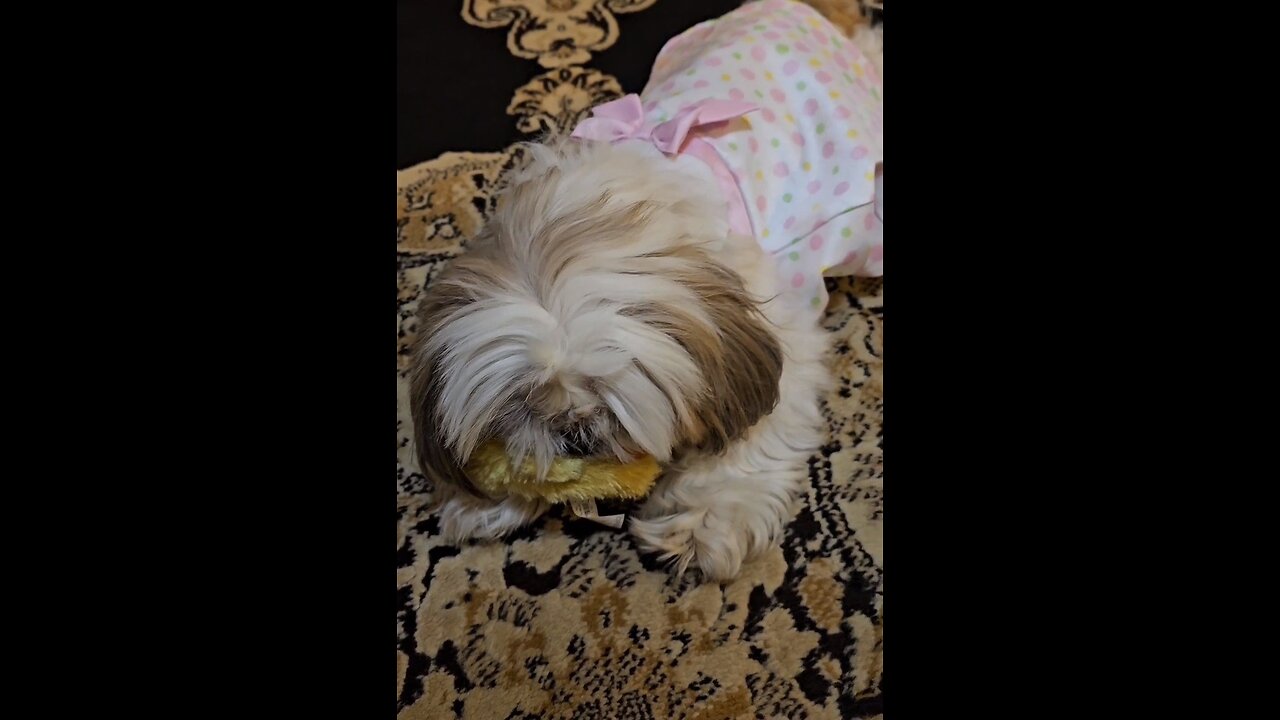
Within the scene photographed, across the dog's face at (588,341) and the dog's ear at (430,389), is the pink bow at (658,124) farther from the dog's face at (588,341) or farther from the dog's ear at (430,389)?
the dog's ear at (430,389)

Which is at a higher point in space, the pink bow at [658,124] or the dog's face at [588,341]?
the pink bow at [658,124]

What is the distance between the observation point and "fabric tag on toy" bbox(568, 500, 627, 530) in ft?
4.30

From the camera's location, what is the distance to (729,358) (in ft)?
3.86

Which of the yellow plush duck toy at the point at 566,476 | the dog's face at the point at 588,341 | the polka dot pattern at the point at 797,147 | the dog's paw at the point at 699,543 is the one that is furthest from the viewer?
the polka dot pattern at the point at 797,147

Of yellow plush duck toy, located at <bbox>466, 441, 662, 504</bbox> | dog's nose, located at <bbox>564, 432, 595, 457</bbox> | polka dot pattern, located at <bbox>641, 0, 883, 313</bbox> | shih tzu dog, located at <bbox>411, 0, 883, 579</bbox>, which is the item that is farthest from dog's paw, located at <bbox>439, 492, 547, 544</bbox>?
polka dot pattern, located at <bbox>641, 0, 883, 313</bbox>

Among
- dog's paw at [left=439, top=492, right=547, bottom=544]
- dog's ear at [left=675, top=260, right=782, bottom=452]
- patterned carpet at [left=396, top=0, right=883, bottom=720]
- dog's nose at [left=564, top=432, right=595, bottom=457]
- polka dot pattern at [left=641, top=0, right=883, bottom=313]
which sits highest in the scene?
polka dot pattern at [left=641, top=0, right=883, bottom=313]

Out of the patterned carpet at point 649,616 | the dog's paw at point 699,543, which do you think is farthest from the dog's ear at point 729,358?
the patterned carpet at point 649,616

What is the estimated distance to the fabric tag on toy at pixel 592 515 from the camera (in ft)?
4.30

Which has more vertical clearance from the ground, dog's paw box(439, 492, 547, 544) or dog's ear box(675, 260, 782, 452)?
dog's ear box(675, 260, 782, 452)

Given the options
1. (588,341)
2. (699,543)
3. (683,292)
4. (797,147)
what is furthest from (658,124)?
(699,543)

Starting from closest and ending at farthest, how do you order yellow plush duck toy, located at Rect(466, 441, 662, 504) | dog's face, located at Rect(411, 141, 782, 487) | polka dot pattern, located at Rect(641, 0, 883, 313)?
dog's face, located at Rect(411, 141, 782, 487) → yellow plush duck toy, located at Rect(466, 441, 662, 504) → polka dot pattern, located at Rect(641, 0, 883, 313)

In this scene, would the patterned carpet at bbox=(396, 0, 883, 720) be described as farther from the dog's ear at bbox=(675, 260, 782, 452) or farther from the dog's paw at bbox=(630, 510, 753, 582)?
the dog's ear at bbox=(675, 260, 782, 452)

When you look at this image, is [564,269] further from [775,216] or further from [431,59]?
[431,59]
